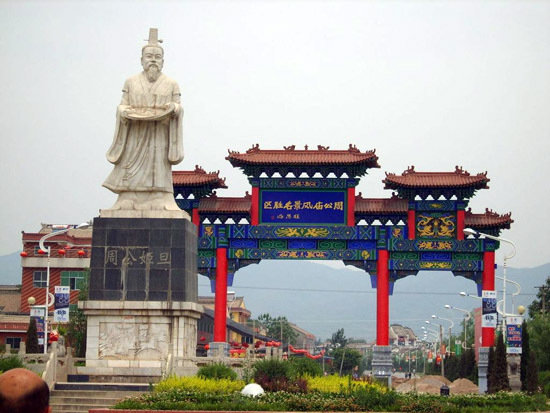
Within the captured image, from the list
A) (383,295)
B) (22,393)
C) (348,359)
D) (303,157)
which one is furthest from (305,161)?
(348,359)

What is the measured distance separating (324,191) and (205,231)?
512 cm

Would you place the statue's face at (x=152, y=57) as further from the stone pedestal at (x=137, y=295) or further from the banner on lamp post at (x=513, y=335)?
the banner on lamp post at (x=513, y=335)

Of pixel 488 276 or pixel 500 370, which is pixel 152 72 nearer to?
pixel 500 370

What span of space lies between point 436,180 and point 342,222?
427 centimetres

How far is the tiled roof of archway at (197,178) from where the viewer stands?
40.7m

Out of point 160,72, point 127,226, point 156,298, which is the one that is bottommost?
point 156,298

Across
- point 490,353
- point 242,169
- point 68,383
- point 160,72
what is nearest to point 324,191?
point 242,169

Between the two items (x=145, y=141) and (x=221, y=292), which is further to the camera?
(x=221, y=292)

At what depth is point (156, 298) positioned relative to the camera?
23.7 metres

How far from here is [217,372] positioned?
72.8ft

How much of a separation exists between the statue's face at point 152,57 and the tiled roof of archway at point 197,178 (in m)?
15.9

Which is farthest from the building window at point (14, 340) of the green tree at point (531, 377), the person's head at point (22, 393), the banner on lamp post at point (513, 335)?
the person's head at point (22, 393)

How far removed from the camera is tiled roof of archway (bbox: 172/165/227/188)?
4069cm

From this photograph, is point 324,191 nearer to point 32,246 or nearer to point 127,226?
point 127,226
